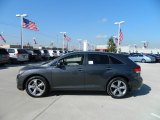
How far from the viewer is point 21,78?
7508 millimetres

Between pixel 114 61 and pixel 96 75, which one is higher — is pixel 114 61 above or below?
above

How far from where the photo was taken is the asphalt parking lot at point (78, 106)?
17.9ft

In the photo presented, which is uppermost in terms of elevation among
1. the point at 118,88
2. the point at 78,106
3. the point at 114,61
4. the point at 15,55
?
the point at 114,61

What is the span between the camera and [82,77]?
24.3ft

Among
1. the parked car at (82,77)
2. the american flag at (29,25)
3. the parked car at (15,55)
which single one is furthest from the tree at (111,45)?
the parked car at (82,77)

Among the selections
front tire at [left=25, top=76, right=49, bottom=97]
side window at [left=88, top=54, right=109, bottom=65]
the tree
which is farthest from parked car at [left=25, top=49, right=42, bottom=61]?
the tree

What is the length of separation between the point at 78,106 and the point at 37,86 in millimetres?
1863

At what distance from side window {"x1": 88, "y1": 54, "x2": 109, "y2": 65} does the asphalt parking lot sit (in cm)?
116

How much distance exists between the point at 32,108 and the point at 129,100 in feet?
10.2

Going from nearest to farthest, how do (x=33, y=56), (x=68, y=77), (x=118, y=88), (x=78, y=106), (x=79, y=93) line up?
(x=78, y=106) → (x=68, y=77) → (x=118, y=88) → (x=79, y=93) → (x=33, y=56)

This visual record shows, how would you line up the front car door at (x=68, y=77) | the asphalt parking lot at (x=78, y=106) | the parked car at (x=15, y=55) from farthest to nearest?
the parked car at (x=15, y=55) → the front car door at (x=68, y=77) → the asphalt parking lot at (x=78, y=106)

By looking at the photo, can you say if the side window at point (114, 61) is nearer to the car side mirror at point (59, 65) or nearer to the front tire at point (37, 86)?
the car side mirror at point (59, 65)

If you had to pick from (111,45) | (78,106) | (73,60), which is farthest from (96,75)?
(111,45)

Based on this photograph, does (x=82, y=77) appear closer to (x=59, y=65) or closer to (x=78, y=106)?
(x=59, y=65)
